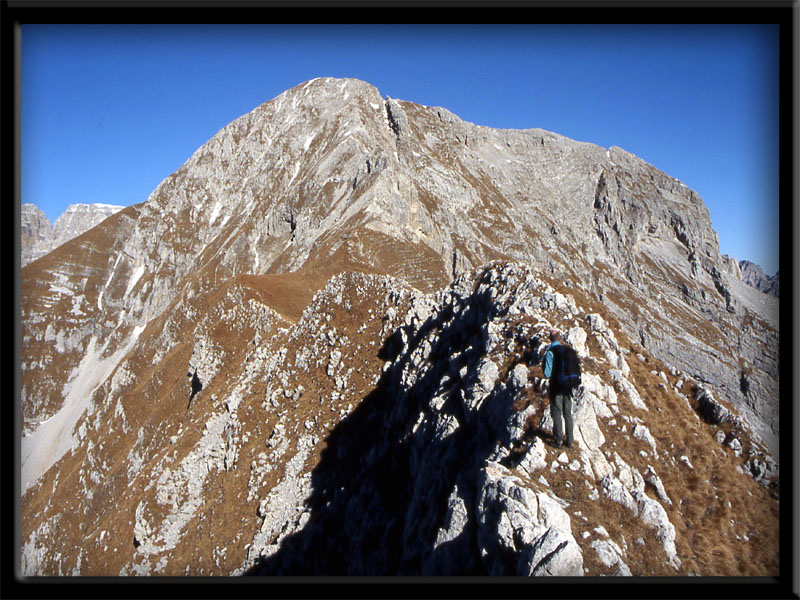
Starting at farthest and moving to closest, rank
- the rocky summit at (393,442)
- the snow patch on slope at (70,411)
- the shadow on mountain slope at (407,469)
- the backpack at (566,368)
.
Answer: the snow patch on slope at (70,411), the shadow on mountain slope at (407,469), the backpack at (566,368), the rocky summit at (393,442)

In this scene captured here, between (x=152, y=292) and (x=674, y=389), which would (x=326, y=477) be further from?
(x=152, y=292)

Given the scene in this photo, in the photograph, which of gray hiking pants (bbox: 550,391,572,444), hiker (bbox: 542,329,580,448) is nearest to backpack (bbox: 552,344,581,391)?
hiker (bbox: 542,329,580,448)

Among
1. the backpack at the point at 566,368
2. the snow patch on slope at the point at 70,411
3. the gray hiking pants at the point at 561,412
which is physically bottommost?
the snow patch on slope at the point at 70,411

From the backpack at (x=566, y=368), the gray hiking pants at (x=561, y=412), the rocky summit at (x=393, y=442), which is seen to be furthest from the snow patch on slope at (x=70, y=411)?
the backpack at (x=566, y=368)

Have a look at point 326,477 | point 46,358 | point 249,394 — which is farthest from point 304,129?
point 326,477

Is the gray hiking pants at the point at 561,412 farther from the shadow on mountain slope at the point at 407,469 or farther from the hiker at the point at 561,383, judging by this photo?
the shadow on mountain slope at the point at 407,469

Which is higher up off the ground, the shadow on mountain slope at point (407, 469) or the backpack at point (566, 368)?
the backpack at point (566, 368)

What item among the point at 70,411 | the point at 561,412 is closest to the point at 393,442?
the point at 561,412

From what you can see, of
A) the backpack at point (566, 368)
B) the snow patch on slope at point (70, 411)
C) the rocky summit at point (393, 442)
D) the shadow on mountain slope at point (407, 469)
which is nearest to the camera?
the rocky summit at point (393, 442)
